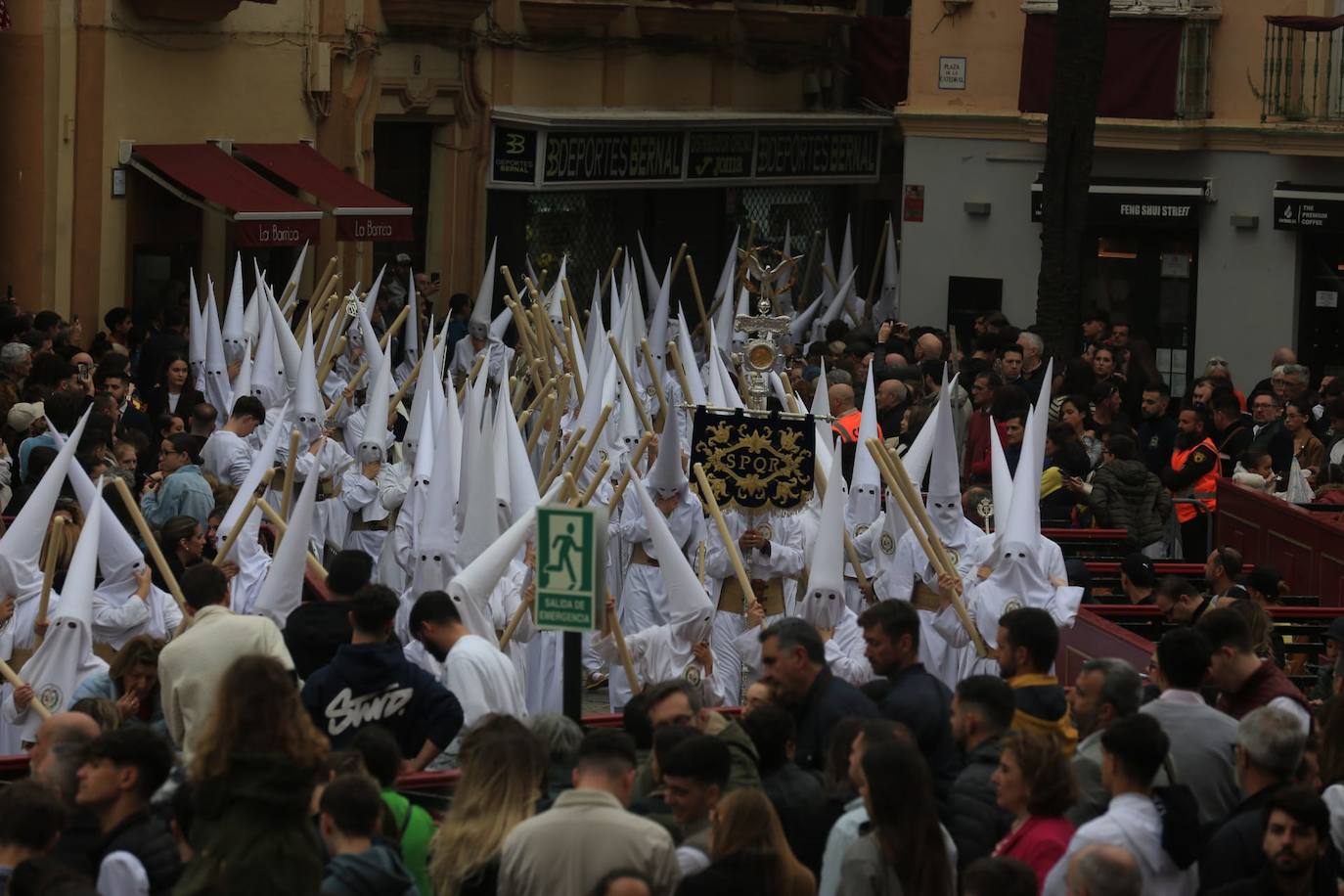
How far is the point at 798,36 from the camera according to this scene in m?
29.6

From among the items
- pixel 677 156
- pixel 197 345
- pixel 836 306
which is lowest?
pixel 197 345

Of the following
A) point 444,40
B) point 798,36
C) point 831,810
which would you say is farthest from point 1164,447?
point 798,36

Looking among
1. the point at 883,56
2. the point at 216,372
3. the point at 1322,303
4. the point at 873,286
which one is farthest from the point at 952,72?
the point at 216,372

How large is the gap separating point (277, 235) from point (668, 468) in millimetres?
9887

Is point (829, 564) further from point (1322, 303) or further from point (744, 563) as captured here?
point (1322, 303)

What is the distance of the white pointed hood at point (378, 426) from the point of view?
14797 mm

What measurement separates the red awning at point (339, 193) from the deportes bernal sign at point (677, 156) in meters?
2.47

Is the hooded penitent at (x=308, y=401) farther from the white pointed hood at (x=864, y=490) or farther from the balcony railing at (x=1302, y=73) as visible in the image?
the balcony railing at (x=1302, y=73)

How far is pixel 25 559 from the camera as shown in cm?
1071

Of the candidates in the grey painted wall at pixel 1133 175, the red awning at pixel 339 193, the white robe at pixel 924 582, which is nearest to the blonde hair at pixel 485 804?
the white robe at pixel 924 582

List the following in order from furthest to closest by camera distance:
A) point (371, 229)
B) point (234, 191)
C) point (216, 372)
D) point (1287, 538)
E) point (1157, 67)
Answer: point (1157, 67), point (371, 229), point (234, 191), point (216, 372), point (1287, 538)

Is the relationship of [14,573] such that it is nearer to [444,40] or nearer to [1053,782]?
[1053,782]

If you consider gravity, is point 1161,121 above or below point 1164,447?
above

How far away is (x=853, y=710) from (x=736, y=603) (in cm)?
478
